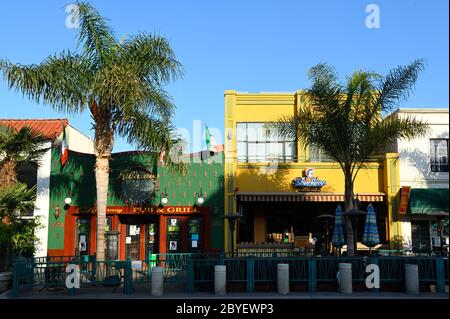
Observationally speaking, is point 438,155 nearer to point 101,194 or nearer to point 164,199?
point 164,199

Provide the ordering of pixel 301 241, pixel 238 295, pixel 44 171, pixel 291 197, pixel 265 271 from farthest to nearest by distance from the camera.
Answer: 1. pixel 301 241
2. pixel 291 197
3. pixel 44 171
4. pixel 265 271
5. pixel 238 295

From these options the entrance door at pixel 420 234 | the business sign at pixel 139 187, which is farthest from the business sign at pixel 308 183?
the business sign at pixel 139 187

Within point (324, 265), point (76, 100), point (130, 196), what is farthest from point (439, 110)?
point (76, 100)

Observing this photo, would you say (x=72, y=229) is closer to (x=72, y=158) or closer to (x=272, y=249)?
(x=72, y=158)

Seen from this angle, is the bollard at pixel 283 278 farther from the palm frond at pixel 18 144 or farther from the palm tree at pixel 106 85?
the palm frond at pixel 18 144

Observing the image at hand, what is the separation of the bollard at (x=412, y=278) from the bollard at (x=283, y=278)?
340cm

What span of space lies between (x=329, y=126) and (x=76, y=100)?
826cm

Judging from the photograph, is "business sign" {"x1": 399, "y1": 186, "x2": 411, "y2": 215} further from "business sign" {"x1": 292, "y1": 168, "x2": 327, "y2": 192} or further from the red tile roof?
the red tile roof

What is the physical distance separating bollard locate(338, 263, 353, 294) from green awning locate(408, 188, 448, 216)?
30.3 feet

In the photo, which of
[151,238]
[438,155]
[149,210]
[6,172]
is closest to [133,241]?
[151,238]

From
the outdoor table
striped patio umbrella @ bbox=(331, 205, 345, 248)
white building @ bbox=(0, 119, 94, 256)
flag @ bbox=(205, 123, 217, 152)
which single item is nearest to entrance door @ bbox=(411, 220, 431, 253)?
striped patio umbrella @ bbox=(331, 205, 345, 248)

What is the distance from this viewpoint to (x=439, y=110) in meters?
23.7

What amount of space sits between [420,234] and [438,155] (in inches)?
142

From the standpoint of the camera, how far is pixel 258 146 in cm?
2502
